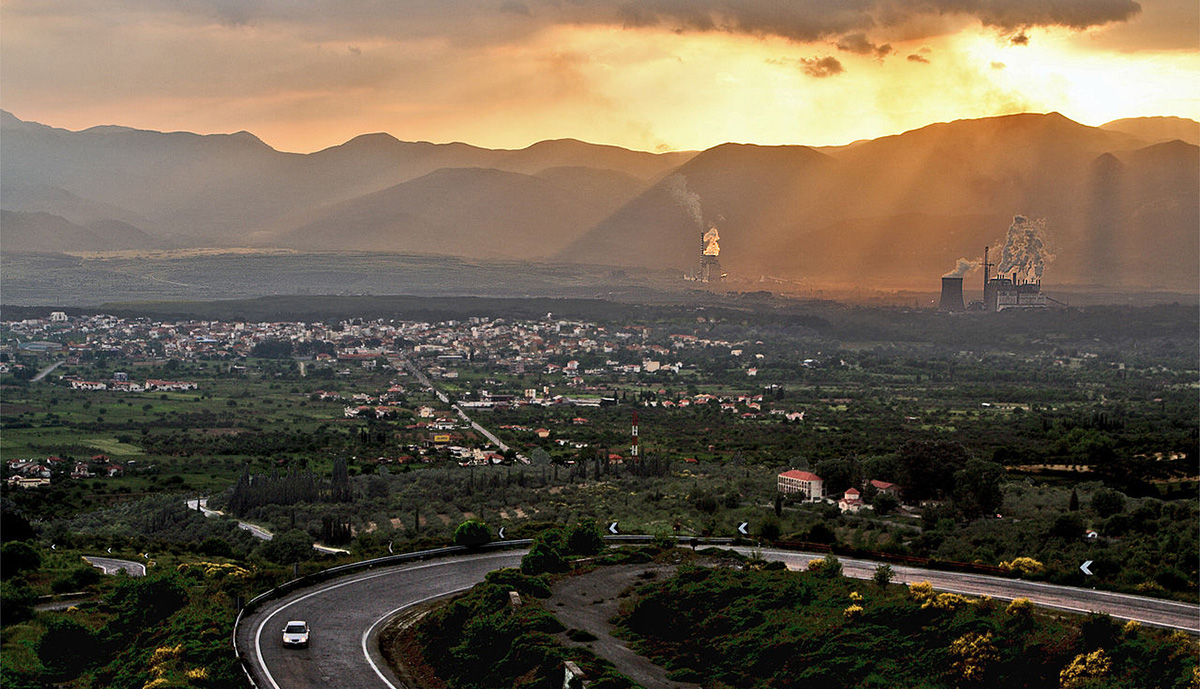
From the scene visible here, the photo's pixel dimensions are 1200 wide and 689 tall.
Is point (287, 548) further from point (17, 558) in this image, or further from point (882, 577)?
point (882, 577)

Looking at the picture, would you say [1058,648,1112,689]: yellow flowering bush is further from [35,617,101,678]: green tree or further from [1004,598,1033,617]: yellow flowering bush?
[35,617,101,678]: green tree

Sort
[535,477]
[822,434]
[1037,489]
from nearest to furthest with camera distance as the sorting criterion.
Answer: [1037,489]
[535,477]
[822,434]

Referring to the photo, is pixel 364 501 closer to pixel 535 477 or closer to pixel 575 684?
pixel 535 477

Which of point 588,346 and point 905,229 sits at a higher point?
point 905,229

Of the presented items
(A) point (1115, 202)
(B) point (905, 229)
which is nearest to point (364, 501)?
(B) point (905, 229)

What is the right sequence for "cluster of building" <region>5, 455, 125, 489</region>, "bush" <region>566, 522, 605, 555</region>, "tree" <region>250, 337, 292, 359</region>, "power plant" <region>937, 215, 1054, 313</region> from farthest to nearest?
1. "power plant" <region>937, 215, 1054, 313</region>
2. "tree" <region>250, 337, 292, 359</region>
3. "cluster of building" <region>5, 455, 125, 489</region>
4. "bush" <region>566, 522, 605, 555</region>

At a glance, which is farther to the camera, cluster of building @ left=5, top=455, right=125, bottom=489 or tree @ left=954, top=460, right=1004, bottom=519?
cluster of building @ left=5, top=455, right=125, bottom=489

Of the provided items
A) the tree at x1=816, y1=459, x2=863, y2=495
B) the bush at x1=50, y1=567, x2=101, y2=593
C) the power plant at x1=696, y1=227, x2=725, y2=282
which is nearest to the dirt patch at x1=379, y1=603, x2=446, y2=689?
the bush at x1=50, y1=567, x2=101, y2=593
